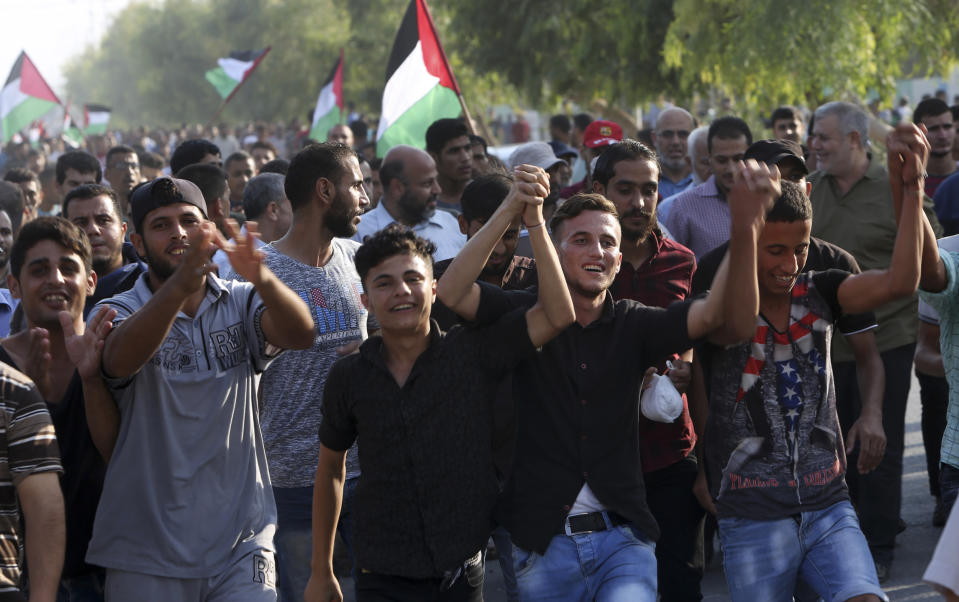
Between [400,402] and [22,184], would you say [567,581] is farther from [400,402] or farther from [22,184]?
[22,184]

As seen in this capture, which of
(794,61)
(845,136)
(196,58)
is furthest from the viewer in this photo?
(196,58)

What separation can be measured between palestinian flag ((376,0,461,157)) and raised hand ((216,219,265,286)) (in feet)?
20.1

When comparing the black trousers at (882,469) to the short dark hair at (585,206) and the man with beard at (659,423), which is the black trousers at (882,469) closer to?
the man with beard at (659,423)

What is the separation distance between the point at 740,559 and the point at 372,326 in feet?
6.05

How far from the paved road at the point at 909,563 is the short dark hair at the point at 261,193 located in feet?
7.12

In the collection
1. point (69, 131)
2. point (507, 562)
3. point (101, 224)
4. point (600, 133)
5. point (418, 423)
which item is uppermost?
point (69, 131)

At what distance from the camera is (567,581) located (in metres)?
4.09

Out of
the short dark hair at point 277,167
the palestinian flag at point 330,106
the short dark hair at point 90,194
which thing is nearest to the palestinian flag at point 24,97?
the palestinian flag at point 330,106

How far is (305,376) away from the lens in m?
4.96

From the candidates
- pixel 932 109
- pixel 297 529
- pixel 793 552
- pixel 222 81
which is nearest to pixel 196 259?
pixel 297 529

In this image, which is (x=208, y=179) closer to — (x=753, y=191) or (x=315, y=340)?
(x=315, y=340)

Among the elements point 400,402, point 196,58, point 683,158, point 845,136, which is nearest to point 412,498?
point 400,402

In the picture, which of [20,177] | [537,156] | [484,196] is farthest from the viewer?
[20,177]

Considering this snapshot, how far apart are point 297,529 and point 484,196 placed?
1820 mm
